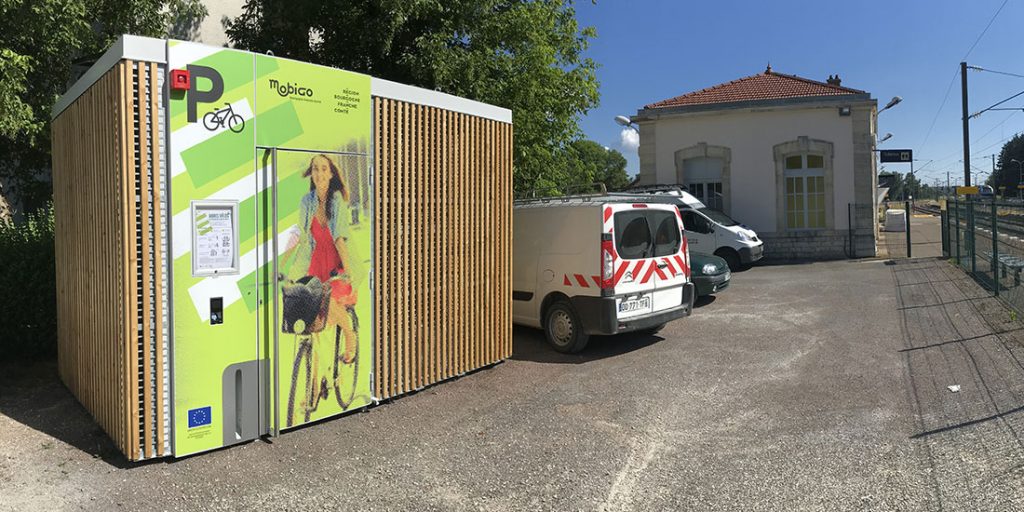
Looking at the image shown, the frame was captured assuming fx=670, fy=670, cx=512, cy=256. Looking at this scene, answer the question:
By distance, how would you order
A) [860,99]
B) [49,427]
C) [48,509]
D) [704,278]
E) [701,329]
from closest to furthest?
1. [48,509]
2. [49,427]
3. [701,329]
4. [704,278]
5. [860,99]

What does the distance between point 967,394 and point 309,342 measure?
5.78 m

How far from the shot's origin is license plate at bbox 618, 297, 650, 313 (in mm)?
7895

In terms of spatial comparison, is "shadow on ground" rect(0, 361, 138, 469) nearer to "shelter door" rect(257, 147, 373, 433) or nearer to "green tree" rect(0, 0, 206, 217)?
"shelter door" rect(257, 147, 373, 433)

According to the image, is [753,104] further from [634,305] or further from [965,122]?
[634,305]

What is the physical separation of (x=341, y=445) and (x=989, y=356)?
6.82 meters

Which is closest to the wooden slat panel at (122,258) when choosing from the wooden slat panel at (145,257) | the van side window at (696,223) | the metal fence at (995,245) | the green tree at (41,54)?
the wooden slat panel at (145,257)

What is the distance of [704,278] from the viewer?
36.9 ft

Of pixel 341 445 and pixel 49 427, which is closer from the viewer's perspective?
pixel 341 445

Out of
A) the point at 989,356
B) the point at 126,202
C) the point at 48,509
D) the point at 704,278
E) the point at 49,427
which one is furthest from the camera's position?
the point at 704,278

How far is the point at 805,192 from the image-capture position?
67.6ft

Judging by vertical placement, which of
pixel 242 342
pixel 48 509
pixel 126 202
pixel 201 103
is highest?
pixel 201 103

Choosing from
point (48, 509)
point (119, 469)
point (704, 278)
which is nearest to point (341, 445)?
point (119, 469)

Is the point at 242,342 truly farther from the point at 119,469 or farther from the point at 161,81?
the point at 161,81

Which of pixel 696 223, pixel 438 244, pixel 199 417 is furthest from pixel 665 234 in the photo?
pixel 696 223
